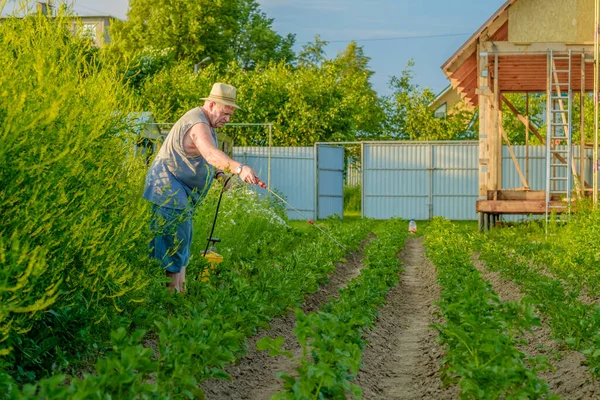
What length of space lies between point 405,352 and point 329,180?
19.1 metres

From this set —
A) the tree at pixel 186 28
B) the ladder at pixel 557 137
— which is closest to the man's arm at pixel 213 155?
the ladder at pixel 557 137

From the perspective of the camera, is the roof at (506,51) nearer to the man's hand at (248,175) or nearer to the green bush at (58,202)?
the man's hand at (248,175)

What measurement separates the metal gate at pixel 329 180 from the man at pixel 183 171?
18406 mm

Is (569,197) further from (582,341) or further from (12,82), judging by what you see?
(12,82)

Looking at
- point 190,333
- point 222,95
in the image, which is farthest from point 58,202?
point 222,95

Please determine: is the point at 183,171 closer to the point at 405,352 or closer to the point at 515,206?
the point at 405,352

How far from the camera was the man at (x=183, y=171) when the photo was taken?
754 centimetres

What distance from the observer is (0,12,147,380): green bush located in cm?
458

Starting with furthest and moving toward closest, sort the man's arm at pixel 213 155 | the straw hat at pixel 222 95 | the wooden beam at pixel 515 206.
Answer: the wooden beam at pixel 515 206 → the straw hat at pixel 222 95 → the man's arm at pixel 213 155

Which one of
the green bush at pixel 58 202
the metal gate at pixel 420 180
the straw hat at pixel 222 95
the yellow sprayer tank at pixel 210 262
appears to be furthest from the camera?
the metal gate at pixel 420 180

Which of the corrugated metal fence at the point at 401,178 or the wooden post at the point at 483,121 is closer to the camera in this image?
the wooden post at the point at 483,121

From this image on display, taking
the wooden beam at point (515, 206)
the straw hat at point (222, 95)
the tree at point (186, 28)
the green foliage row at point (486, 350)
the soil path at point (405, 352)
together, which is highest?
the tree at point (186, 28)

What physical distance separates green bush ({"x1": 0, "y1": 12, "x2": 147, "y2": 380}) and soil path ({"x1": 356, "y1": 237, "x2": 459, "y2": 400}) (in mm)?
1837

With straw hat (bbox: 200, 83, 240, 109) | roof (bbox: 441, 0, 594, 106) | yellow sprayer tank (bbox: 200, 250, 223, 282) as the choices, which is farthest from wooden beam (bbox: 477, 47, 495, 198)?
straw hat (bbox: 200, 83, 240, 109)
